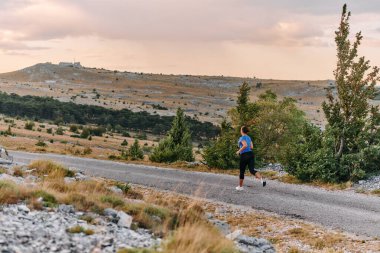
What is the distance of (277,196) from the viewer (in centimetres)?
1645

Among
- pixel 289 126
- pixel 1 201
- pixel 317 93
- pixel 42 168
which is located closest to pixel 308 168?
pixel 42 168

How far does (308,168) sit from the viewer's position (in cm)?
1975

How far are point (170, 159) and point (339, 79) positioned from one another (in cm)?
1239

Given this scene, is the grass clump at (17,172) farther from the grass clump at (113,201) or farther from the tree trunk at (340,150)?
the tree trunk at (340,150)

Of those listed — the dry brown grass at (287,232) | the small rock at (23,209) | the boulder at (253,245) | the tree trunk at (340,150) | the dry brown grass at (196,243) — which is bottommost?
the dry brown grass at (287,232)

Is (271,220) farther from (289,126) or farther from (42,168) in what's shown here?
(289,126)

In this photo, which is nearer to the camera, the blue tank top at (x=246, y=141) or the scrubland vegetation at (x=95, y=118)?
the blue tank top at (x=246, y=141)

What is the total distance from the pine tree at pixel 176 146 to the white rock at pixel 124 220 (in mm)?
18737

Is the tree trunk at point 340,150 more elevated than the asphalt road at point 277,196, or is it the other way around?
the tree trunk at point 340,150

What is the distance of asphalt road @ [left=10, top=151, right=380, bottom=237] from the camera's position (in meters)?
13.2

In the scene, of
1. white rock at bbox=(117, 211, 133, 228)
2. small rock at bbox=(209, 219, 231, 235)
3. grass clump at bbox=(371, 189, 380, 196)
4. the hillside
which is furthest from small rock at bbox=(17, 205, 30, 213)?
the hillside

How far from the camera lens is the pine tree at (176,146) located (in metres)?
28.9

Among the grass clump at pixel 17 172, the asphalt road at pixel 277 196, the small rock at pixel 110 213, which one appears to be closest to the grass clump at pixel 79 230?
the small rock at pixel 110 213

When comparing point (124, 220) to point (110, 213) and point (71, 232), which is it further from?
point (71, 232)
